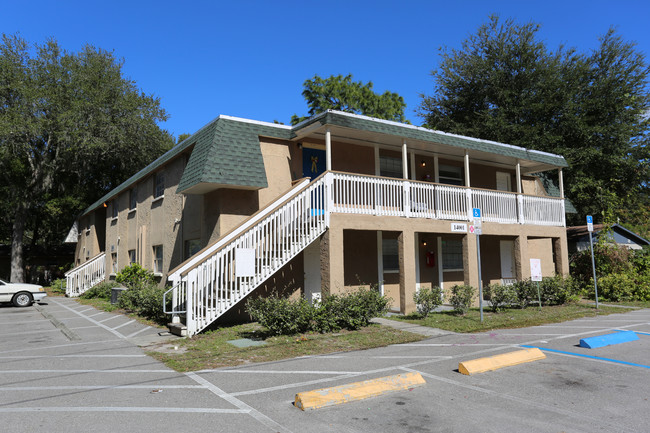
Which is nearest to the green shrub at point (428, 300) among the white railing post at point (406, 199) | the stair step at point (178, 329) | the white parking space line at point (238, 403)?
the white railing post at point (406, 199)

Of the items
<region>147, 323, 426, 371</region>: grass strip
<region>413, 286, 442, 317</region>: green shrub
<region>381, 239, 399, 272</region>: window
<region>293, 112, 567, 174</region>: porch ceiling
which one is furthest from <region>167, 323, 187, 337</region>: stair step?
<region>381, 239, 399, 272</region>: window

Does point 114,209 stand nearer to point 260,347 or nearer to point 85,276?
point 85,276

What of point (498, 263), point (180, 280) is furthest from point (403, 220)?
point (498, 263)

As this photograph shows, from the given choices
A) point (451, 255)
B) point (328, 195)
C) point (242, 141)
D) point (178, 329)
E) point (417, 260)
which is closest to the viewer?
point (178, 329)

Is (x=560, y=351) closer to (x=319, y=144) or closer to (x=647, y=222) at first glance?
(x=319, y=144)

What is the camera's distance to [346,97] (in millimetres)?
36906

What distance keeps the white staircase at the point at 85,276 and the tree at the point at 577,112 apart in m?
24.0

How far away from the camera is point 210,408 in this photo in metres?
5.34

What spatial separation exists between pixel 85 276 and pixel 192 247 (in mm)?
12881

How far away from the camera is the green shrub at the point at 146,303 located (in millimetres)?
12805

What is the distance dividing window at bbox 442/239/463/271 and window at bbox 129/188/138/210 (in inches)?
577

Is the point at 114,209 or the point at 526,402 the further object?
the point at 114,209

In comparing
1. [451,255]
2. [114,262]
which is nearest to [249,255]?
[451,255]

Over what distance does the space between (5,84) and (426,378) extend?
33.8 m
